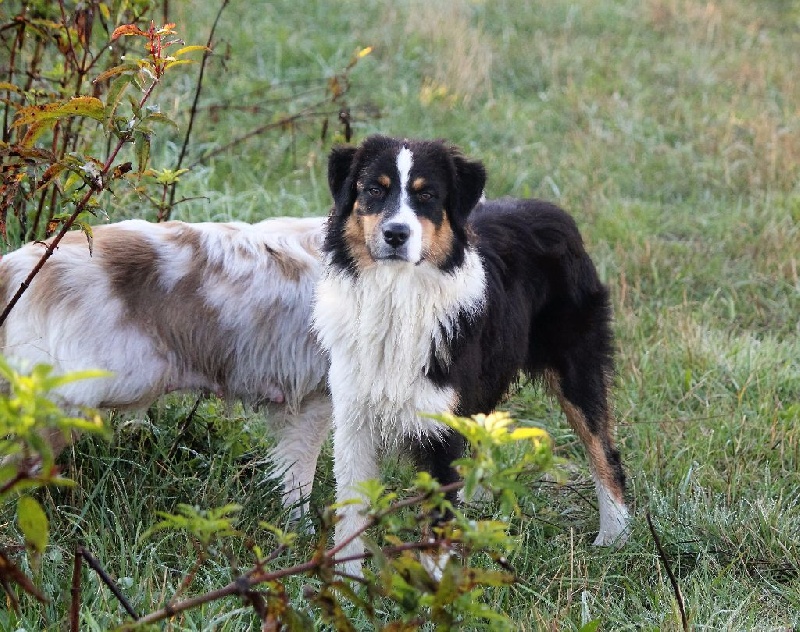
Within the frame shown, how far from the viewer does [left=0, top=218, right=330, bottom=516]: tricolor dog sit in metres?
3.53

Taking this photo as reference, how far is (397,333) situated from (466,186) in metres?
0.54

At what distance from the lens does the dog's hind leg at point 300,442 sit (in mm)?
4020

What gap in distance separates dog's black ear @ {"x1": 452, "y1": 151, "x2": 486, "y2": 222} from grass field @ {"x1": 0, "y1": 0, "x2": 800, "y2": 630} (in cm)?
106

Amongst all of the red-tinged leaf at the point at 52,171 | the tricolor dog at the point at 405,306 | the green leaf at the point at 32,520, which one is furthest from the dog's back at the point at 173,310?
the green leaf at the point at 32,520

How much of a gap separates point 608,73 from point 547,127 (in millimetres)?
1543

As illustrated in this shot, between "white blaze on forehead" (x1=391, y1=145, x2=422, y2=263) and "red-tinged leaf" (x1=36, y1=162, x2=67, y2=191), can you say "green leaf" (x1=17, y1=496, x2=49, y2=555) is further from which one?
"white blaze on forehead" (x1=391, y1=145, x2=422, y2=263)

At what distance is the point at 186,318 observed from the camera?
12.2 feet

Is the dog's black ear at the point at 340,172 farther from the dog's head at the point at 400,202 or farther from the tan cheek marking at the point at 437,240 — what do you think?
the tan cheek marking at the point at 437,240

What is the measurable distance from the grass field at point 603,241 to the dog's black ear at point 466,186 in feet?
3.49

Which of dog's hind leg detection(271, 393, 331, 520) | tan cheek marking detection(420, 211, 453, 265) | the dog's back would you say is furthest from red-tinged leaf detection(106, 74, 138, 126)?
dog's hind leg detection(271, 393, 331, 520)

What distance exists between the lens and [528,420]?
196 inches

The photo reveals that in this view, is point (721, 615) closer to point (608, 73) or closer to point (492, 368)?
point (492, 368)

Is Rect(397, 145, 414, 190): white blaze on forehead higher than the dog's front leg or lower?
higher

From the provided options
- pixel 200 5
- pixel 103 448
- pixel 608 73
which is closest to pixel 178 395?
pixel 103 448
